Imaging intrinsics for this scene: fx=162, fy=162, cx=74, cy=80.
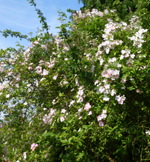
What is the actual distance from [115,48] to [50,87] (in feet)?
3.65

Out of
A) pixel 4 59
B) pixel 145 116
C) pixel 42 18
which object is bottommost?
pixel 145 116

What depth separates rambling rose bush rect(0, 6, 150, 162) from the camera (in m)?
1.61

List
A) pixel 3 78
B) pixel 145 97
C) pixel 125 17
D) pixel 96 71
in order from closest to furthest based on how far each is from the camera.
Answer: pixel 145 97 → pixel 96 71 → pixel 3 78 → pixel 125 17

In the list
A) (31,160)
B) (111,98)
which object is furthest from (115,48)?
(31,160)

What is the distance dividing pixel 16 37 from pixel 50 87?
7.85 feet

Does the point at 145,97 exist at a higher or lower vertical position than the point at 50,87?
lower

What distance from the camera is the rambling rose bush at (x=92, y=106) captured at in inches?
63.2

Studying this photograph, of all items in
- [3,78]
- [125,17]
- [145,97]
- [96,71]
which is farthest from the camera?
[125,17]

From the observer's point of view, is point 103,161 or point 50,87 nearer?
point 103,161

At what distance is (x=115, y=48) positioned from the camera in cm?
193

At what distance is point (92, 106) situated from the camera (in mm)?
1747

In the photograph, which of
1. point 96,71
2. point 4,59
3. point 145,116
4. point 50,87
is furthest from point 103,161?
point 4,59

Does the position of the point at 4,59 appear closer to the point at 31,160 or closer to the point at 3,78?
the point at 3,78

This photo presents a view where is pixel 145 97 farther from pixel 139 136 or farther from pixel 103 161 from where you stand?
pixel 103 161
